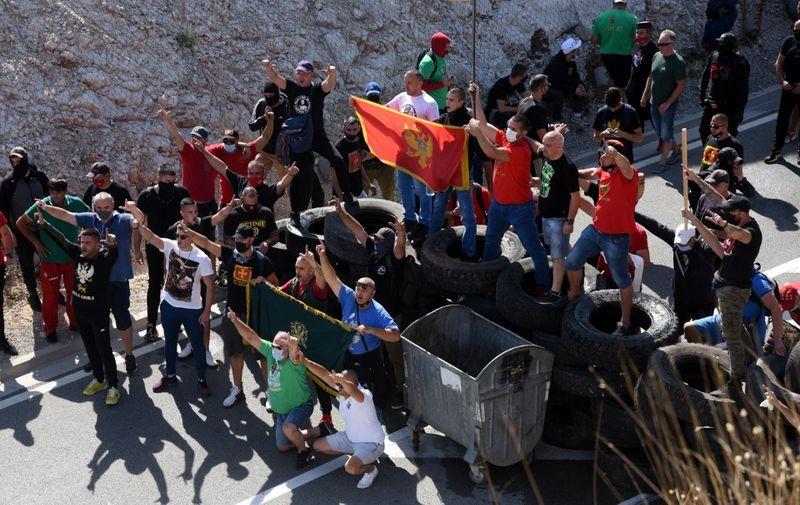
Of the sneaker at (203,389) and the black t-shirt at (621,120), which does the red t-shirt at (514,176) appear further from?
the sneaker at (203,389)

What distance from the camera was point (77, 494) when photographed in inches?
345

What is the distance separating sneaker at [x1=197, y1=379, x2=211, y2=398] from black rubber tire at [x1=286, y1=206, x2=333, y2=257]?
1936mm

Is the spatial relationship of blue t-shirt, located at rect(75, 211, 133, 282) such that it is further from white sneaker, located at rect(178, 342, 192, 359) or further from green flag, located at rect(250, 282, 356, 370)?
green flag, located at rect(250, 282, 356, 370)

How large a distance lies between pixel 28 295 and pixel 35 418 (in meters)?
2.44

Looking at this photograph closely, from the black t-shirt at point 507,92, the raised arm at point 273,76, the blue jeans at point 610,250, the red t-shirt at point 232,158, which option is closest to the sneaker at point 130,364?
the red t-shirt at point 232,158

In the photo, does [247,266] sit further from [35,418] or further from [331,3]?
[331,3]

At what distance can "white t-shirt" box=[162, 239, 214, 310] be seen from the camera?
9.94 meters

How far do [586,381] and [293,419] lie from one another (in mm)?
2603

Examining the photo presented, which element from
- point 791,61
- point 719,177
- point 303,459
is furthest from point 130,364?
point 791,61

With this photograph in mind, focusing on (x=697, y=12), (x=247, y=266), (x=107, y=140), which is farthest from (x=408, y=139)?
(x=697, y=12)

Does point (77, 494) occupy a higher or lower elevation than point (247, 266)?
lower

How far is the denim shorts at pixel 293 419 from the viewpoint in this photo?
29.8ft

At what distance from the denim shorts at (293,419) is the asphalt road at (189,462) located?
0.56 feet

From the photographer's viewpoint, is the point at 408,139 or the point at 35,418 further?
the point at 408,139
